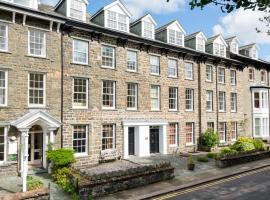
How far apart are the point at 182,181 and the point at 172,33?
16.5 metres

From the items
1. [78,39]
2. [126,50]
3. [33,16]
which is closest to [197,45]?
[126,50]

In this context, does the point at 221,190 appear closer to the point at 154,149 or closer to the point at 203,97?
the point at 154,149

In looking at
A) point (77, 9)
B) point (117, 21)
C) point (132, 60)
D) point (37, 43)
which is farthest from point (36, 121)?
point (117, 21)

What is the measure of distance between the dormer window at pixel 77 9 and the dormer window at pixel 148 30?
21.5 feet

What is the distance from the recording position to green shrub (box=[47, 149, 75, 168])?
18.6 metres

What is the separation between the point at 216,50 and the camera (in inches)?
1352

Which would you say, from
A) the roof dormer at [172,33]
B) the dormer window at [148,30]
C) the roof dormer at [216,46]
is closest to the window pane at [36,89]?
the dormer window at [148,30]

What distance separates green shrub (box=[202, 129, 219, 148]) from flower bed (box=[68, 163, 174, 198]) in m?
12.7

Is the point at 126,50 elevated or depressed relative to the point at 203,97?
elevated

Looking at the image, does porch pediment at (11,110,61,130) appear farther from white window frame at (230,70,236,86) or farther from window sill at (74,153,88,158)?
white window frame at (230,70,236,86)

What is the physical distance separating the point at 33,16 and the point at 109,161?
1230cm

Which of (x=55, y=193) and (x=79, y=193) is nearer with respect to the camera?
(x=79, y=193)

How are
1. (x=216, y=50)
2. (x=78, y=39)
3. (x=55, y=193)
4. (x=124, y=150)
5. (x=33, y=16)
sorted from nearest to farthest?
1. (x=55, y=193)
2. (x=33, y=16)
3. (x=78, y=39)
4. (x=124, y=150)
5. (x=216, y=50)

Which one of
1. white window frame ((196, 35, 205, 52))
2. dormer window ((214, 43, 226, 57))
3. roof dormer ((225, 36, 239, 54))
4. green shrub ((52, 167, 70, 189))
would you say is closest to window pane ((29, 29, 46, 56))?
green shrub ((52, 167, 70, 189))
